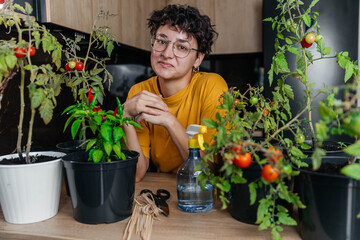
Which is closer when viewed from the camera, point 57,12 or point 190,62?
point 57,12

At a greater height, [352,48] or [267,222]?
[352,48]

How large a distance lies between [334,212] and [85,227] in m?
0.54

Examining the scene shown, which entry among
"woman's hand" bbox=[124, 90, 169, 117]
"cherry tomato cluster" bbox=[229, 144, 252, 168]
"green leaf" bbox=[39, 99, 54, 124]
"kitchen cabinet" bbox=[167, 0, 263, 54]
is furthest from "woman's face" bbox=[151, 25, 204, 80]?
"kitchen cabinet" bbox=[167, 0, 263, 54]

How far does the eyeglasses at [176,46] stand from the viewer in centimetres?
139

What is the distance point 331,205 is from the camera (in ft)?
1.85

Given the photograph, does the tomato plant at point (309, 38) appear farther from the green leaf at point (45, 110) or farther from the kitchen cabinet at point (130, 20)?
the kitchen cabinet at point (130, 20)

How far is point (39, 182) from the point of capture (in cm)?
74

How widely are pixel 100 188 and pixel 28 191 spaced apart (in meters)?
0.18

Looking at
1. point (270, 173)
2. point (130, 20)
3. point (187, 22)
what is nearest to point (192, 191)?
point (270, 173)

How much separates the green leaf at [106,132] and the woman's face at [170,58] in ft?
2.38

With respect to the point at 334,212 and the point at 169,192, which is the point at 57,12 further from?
the point at 334,212

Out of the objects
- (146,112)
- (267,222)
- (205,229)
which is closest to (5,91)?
(146,112)

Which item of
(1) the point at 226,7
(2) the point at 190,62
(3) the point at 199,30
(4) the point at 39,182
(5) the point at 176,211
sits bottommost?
(5) the point at 176,211

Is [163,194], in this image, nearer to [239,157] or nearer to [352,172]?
[239,157]
